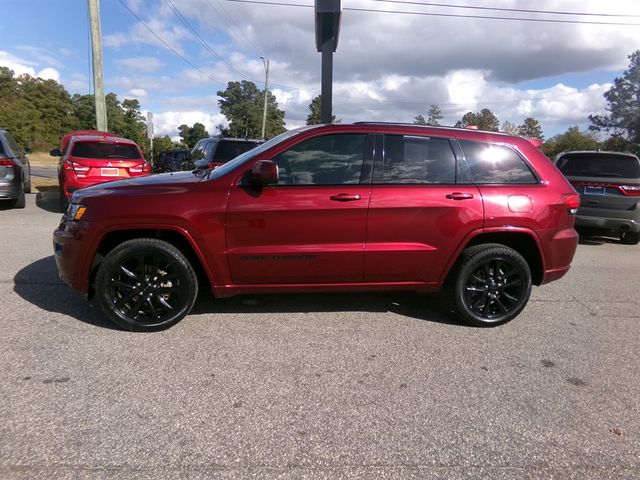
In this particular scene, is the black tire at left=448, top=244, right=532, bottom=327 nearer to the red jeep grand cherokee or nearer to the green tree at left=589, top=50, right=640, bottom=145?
the red jeep grand cherokee

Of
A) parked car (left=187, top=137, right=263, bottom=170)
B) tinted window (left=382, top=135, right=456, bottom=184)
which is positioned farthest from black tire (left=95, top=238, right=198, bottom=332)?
parked car (left=187, top=137, right=263, bottom=170)

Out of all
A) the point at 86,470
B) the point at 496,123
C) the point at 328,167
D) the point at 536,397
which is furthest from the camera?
the point at 496,123

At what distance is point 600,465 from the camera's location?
2518 millimetres

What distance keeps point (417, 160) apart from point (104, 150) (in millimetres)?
7788

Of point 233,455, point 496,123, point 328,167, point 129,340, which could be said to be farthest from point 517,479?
point 496,123

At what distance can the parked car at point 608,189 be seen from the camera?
8586 mm

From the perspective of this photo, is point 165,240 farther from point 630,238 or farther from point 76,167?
point 630,238

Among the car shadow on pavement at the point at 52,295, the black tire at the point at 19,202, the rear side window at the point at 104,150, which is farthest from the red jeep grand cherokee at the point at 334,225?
the black tire at the point at 19,202

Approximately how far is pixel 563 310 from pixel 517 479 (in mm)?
3017

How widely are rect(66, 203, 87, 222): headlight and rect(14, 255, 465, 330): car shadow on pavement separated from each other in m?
0.88

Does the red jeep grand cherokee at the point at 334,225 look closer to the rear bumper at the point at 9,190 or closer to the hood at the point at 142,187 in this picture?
the hood at the point at 142,187

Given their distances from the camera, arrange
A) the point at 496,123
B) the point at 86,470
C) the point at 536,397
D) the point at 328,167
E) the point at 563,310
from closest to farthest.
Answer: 1. the point at 86,470
2. the point at 536,397
3. the point at 328,167
4. the point at 563,310
5. the point at 496,123

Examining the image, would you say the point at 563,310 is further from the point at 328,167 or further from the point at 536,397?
the point at 328,167

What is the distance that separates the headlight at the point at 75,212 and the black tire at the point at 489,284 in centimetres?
316
